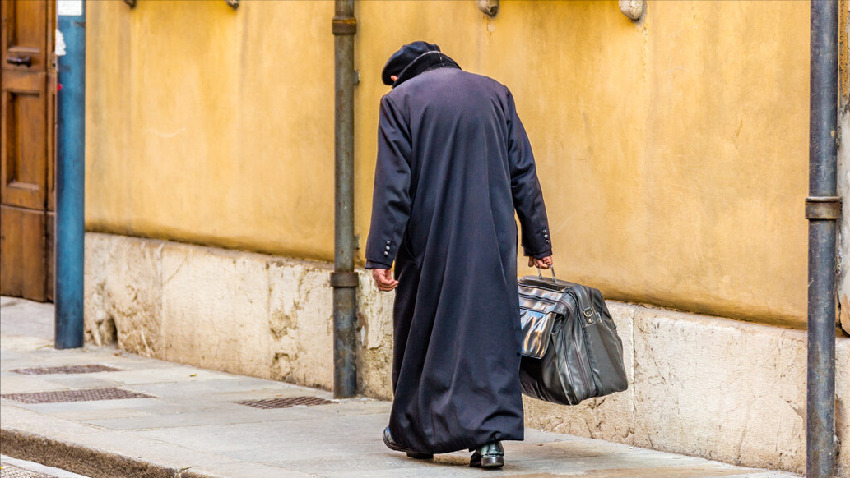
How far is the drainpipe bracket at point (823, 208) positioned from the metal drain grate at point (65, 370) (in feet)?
15.7

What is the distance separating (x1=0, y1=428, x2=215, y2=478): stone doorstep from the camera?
6.01 metres

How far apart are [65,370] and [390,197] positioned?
12.3ft

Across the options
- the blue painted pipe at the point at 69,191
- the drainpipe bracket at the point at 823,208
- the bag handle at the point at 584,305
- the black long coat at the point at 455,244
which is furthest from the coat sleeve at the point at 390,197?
the blue painted pipe at the point at 69,191

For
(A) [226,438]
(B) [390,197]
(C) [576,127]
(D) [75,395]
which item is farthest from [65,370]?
(B) [390,197]

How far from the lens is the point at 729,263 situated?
6031mm

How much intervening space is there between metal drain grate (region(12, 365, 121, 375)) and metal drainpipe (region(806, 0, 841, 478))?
4.71m

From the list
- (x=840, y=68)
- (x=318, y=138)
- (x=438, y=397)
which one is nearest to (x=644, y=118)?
(x=840, y=68)

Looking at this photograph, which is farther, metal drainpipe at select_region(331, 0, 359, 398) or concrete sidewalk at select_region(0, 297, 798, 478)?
metal drainpipe at select_region(331, 0, 359, 398)

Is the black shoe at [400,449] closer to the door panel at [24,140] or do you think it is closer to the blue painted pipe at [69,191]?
the blue painted pipe at [69,191]

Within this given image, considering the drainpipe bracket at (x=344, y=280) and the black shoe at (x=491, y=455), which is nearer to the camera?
the black shoe at (x=491, y=455)

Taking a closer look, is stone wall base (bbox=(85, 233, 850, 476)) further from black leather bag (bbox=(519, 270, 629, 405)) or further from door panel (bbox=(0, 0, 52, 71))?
door panel (bbox=(0, 0, 52, 71))

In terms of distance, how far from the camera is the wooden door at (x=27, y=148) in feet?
36.9

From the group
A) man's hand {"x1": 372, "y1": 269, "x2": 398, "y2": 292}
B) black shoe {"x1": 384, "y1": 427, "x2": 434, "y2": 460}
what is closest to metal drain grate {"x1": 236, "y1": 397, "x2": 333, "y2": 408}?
black shoe {"x1": 384, "y1": 427, "x2": 434, "y2": 460}

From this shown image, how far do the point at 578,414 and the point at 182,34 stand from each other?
3.95 m
